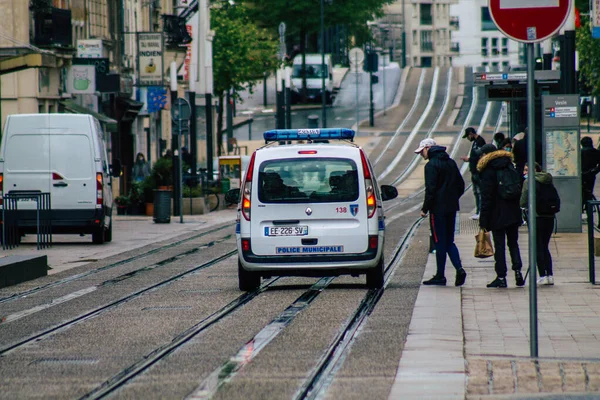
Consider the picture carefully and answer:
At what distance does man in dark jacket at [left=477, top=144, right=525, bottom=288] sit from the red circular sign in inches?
237

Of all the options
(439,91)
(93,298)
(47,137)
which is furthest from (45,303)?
(439,91)

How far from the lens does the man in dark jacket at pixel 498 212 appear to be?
15977 millimetres

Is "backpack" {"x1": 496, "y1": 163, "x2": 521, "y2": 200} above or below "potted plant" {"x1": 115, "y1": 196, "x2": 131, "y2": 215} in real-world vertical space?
above

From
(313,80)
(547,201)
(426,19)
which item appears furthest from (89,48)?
(426,19)

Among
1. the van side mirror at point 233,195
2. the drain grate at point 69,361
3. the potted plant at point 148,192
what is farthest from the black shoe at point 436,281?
the potted plant at point 148,192

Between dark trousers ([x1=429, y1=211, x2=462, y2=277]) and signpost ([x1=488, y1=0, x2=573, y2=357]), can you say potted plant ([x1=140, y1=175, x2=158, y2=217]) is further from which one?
signpost ([x1=488, y1=0, x2=573, y2=357])

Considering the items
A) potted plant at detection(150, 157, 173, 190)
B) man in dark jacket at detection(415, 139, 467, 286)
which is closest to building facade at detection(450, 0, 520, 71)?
potted plant at detection(150, 157, 173, 190)

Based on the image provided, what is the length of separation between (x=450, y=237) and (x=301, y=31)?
8722cm

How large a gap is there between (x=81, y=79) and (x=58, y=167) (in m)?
14.9

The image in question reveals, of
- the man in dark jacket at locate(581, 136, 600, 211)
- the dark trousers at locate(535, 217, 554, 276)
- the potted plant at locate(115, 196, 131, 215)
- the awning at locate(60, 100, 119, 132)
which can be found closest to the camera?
the dark trousers at locate(535, 217, 554, 276)

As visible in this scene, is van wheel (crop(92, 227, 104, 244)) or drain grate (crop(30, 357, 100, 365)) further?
van wheel (crop(92, 227, 104, 244))

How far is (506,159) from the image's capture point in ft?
53.0

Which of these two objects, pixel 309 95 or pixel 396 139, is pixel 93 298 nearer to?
pixel 396 139

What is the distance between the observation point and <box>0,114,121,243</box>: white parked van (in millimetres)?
Result: 26000
